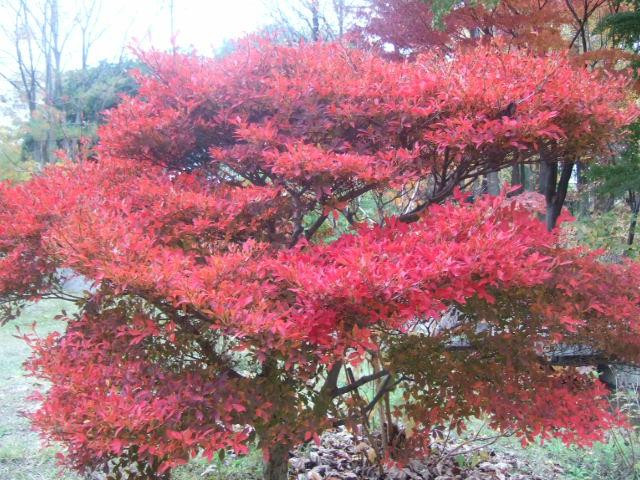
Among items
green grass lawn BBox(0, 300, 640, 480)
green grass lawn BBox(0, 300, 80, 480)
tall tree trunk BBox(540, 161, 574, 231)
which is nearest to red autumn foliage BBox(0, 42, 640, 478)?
green grass lawn BBox(0, 300, 80, 480)

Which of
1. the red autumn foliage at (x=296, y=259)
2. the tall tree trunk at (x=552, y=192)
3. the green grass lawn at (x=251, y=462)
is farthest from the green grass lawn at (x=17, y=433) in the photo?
the tall tree trunk at (x=552, y=192)

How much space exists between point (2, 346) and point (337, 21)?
724 cm

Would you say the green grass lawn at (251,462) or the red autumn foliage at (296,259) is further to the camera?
the green grass lawn at (251,462)

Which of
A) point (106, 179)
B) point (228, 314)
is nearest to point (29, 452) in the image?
point (106, 179)

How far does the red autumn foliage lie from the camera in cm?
145

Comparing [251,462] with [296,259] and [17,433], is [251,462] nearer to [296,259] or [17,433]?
[17,433]

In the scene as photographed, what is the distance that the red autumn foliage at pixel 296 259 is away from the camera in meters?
1.45

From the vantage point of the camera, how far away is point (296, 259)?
1.61m

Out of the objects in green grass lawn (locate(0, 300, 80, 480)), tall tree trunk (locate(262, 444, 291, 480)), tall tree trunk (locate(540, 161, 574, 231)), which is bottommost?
green grass lawn (locate(0, 300, 80, 480))

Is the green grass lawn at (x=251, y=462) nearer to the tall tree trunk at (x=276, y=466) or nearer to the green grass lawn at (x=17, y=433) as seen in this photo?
the green grass lawn at (x=17, y=433)

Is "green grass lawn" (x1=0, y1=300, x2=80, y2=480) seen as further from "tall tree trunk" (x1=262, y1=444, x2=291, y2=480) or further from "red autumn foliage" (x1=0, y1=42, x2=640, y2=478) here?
"tall tree trunk" (x1=262, y1=444, x2=291, y2=480)

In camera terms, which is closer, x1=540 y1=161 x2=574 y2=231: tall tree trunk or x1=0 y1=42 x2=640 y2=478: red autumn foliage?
x1=0 y1=42 x2=640 y2=478: red autumn foliage

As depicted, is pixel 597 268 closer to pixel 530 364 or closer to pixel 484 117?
pixel 530 364

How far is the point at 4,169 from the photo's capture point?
8.70 meters
